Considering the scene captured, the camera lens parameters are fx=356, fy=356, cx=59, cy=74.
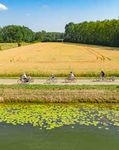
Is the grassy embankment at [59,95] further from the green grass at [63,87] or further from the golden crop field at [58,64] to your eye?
the golden crop field at [58,64]

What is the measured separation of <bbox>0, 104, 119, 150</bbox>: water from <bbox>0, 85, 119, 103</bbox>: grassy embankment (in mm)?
1612

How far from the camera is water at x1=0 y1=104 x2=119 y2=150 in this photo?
20.2 metres

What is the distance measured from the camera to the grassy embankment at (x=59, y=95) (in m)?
31.5

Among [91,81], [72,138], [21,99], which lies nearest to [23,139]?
[72,138]

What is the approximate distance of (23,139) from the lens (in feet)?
69.2

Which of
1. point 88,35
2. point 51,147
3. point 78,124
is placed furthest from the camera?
point 88,35

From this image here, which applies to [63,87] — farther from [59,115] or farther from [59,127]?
[59,127]

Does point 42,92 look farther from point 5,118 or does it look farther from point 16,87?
point 5,118

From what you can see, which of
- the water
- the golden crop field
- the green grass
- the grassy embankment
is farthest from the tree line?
the water

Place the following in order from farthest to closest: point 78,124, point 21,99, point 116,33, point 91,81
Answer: point 116,33 < point 91,81 < point 21,99 < point 78,124

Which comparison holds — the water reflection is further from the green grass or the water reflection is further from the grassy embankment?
the green grass

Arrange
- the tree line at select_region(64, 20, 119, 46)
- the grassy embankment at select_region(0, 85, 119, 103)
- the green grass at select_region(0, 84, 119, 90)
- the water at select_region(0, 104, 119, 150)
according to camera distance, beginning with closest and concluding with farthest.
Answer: the water at select_region(0, 104, 119, 150)
the grassy embankment at select_region(0, 85, 119, 103)
the green grass at select_region(0, 84, 119, 90)
the tree line at select_region(64, 20, 119, 46)

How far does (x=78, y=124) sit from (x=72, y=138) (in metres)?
2.77

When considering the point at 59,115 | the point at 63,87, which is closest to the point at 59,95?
the point at 63,87
